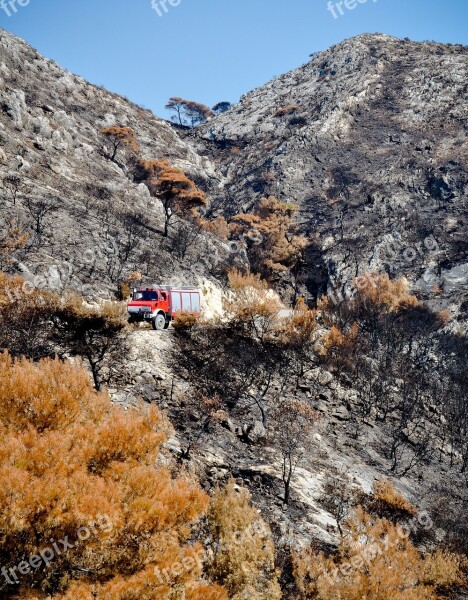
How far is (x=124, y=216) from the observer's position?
4019 cm

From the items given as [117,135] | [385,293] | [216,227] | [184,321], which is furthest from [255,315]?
[117,135]

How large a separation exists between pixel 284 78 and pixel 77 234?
93373 millimetres

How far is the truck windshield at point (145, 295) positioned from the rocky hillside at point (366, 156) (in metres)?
31.7

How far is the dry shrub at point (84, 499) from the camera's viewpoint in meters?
7.75

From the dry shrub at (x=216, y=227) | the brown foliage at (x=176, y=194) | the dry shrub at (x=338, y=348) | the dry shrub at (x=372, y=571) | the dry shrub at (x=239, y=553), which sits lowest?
the dry shrub at (x=372, y=571)

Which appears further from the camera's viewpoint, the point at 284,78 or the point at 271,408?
the point at 284,78

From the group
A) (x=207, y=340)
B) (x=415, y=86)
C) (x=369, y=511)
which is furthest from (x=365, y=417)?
(x=415, y=86)

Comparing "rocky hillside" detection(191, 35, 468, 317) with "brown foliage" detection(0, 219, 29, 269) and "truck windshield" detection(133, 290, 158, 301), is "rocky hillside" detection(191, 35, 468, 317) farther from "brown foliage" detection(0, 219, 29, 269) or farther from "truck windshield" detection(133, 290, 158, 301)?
"brown foliage" detection(0, 219, 29, 269)

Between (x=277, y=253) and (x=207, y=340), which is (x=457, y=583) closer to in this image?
(x=207, y=340)

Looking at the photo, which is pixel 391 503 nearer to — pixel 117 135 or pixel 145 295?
pixel 145 295

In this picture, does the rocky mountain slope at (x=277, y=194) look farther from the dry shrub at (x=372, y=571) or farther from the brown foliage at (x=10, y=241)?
the dry shrub at (x=372, y=571)

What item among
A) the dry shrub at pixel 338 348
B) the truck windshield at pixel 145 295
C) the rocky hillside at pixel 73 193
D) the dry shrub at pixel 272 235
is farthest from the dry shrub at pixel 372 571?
the dry shrub at pixel 272 235

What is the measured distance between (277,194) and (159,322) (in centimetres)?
4668

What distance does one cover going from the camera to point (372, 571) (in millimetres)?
12570
